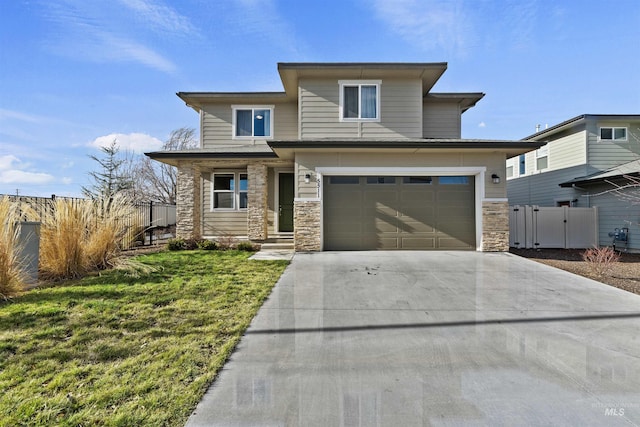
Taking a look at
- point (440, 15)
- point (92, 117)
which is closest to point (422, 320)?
point (440, 15)

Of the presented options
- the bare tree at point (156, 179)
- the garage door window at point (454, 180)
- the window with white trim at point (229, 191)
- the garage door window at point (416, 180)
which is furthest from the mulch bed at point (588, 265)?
the bare tree at point (156, 179)

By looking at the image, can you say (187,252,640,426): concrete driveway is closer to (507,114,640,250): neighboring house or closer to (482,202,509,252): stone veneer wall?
(482,202,509,252): stone veneer wall

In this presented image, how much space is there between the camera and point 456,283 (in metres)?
6.03

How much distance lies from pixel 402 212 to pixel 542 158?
35.7 feet

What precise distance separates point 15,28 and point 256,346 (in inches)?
426

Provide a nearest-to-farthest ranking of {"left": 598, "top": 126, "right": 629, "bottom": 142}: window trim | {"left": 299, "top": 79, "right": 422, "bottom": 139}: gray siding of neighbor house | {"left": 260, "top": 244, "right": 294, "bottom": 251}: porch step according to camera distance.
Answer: {"left": 260, "top": 244, "right": 294, "bottom": 251}: porch step < {"left": 299, "top": 79, "right": 422, "bottom": 139}: gray siding of neighbor house < {"left": 598, "top": 126, "right": 629, "bottom": 142}: window trim

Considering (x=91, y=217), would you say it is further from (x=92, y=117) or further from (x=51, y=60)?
(x=92, y=117)

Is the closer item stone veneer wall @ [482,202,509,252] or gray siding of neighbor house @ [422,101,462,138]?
stone veneer wall @ [482,202,509,252]

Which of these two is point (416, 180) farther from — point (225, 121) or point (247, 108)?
point (225, 121)

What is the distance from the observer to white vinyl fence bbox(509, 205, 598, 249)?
38.5 feet

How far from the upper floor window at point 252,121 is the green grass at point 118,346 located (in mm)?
8151

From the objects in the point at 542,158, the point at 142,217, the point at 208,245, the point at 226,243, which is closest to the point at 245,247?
the point at 226,243

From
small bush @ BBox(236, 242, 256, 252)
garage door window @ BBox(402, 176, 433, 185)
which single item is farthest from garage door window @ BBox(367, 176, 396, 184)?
small bush @ BBox(236, 242, 256, 252)

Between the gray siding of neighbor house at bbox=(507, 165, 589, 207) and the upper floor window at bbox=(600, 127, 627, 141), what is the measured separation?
174 cm
